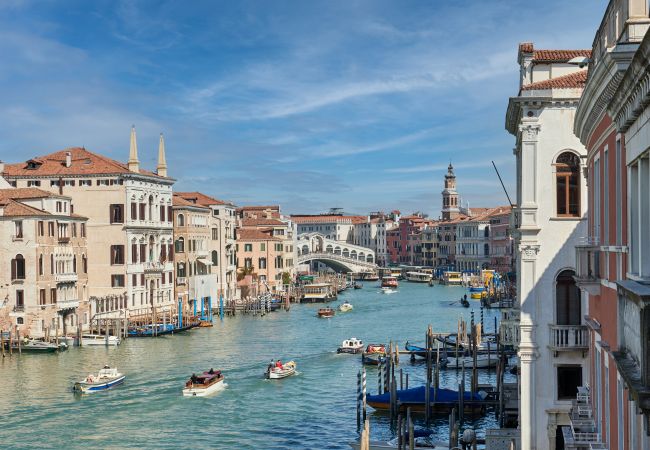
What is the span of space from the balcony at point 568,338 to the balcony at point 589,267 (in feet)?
14.4

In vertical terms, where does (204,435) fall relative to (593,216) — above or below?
below

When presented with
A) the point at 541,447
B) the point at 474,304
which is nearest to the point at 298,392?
the point at 541,447

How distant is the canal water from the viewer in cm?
1655

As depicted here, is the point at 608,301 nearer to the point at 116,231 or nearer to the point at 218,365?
the point at 218,365

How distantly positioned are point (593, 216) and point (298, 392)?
46.7 ft

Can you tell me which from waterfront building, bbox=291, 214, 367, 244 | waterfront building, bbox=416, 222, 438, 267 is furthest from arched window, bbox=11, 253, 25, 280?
waterfront building, bbox=291, 214, 367, 244

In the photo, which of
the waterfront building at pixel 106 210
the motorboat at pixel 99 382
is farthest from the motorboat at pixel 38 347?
the motorboat at pixel 99 382

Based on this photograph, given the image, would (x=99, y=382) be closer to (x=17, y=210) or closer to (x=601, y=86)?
(x=17, y=210)

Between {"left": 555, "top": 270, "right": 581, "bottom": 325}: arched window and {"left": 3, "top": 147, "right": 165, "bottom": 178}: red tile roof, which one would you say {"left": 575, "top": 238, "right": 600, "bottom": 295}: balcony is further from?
{"left": 3, "top": 147, "right": 165, "bottom": 178}: red tile roof

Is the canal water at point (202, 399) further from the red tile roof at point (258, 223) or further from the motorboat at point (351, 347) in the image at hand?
the red tile roof at point (258, 223)

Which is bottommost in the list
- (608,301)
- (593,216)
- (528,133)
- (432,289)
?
(432,289)

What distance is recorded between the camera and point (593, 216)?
777 cm

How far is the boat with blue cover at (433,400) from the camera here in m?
18.3

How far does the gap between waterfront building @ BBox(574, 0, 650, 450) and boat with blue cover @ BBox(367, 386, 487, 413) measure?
10657 millimetres
